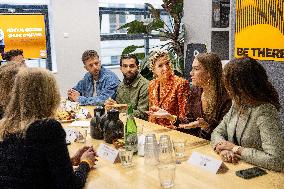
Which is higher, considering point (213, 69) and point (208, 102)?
point (213, 69)

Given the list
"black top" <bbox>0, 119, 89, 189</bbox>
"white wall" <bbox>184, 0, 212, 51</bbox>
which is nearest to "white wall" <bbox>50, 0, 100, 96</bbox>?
"white wall" <bbox>184, 0, 212, 51</bbox>

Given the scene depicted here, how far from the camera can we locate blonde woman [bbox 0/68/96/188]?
1287 mm

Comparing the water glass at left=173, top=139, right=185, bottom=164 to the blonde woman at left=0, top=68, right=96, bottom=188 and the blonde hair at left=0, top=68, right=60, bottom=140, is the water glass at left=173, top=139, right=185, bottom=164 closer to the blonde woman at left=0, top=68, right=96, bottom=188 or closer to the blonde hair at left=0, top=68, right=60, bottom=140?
the blonde woman at left=0, top=68, right=96, bottom=188

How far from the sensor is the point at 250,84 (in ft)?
5.64

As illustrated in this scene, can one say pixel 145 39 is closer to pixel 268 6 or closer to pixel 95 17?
pixel 95 17

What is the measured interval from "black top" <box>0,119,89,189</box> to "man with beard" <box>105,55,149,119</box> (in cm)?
189

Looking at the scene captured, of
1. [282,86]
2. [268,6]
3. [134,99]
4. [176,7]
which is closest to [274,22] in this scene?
[268,6]

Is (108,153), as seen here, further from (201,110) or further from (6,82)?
(201,110)

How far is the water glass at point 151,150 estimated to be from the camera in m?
1.66

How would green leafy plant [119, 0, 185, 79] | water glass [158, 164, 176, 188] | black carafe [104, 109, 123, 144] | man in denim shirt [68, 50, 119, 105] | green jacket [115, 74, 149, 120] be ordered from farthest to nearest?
green leafy plant [119, 0, 185, 79] < man in denim shirt [68, 50, 119, 105] < green jacket [115, 74, 149, 120] < black carafe [104, 109, 123, 144] < water glass [158, 164, 176, 188]

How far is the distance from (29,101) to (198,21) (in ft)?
10.5

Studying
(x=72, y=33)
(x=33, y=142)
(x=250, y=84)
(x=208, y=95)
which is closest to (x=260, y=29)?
(x=208, y=95)

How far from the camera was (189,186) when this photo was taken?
141 centimetres

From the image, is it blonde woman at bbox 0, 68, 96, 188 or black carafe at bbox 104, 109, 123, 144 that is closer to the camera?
blonde woman at bbox 0, 68, 96, 188
